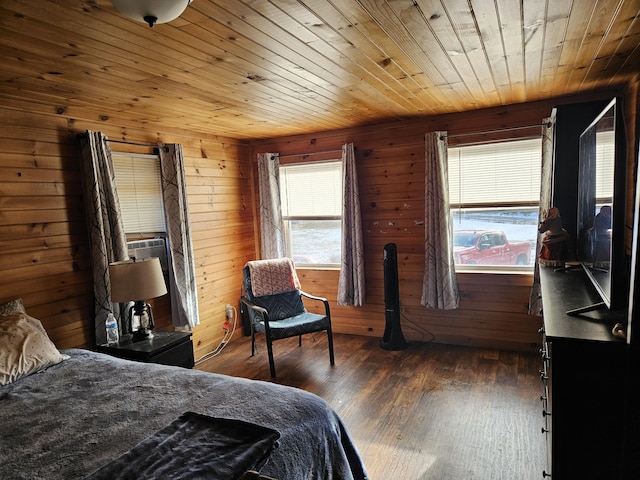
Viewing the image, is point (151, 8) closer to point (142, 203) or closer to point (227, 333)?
point (142, 203)

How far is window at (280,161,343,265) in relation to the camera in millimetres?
4461

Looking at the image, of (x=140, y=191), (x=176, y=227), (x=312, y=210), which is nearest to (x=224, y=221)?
(x=176, y=227)

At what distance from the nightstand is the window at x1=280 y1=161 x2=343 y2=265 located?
199cm

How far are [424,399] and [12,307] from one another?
9.16ft

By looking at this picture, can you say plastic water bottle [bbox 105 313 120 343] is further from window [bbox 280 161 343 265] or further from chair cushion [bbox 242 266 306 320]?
window [bbox 280 161 343 265]

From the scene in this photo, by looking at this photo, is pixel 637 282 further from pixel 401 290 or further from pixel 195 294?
pixel 195 294

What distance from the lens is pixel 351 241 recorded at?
421 centimetres

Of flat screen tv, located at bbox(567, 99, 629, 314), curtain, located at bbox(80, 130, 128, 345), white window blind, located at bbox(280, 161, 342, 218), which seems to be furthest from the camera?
white window blind, located at bbox(280, 161, 342, 218)

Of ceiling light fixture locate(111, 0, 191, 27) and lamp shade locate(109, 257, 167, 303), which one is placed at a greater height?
ceiling light fixture locate(111, 0, 191, 27)

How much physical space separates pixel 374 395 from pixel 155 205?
2.45 metres

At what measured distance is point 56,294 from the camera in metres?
2.77

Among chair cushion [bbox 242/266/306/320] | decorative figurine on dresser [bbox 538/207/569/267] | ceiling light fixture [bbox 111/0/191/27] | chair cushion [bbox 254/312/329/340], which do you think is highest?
ceiling light fixture [bbox 111/0/191/27]

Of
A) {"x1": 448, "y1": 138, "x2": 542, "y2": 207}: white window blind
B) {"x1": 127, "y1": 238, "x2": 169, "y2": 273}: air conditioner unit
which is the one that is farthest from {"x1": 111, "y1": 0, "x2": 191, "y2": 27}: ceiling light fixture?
{"x1": 448, "y1": 138, "x2": 542, "y2": 207}: white window blind

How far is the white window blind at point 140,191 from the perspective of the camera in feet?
10.7
